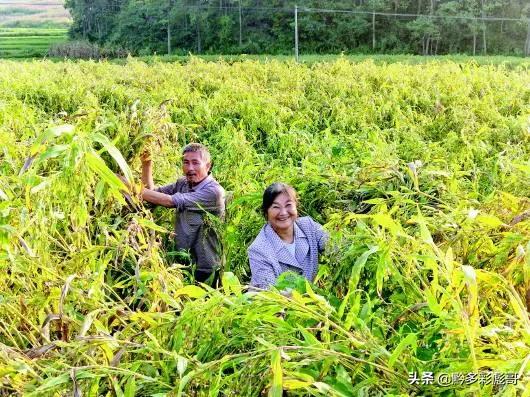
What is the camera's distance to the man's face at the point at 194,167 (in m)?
3.31

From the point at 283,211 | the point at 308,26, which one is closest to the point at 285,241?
the point at 283,211

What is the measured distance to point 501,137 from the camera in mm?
4352

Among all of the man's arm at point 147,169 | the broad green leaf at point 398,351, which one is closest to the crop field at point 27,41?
the man's arm at point 147,169

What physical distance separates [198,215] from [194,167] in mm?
235

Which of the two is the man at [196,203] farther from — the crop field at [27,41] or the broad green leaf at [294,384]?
the crop field at [27,41]

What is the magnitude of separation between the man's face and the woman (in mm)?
809

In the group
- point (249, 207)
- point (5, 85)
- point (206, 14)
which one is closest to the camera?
point (249, 207)

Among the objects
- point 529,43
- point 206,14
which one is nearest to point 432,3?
point 529,43

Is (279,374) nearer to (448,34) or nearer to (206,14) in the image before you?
(448,34)

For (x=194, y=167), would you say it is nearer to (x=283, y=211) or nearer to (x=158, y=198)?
(x=158, y=198)

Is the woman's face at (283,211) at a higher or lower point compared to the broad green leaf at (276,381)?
lower

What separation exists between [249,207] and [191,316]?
1811mm

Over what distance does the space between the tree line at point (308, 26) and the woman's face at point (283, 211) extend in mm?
23675

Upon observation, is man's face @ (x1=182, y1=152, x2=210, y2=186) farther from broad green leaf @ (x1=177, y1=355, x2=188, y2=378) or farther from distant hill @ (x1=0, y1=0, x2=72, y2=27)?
distant hill @ (x1=0, y1=0, x2=72, y2=27)
